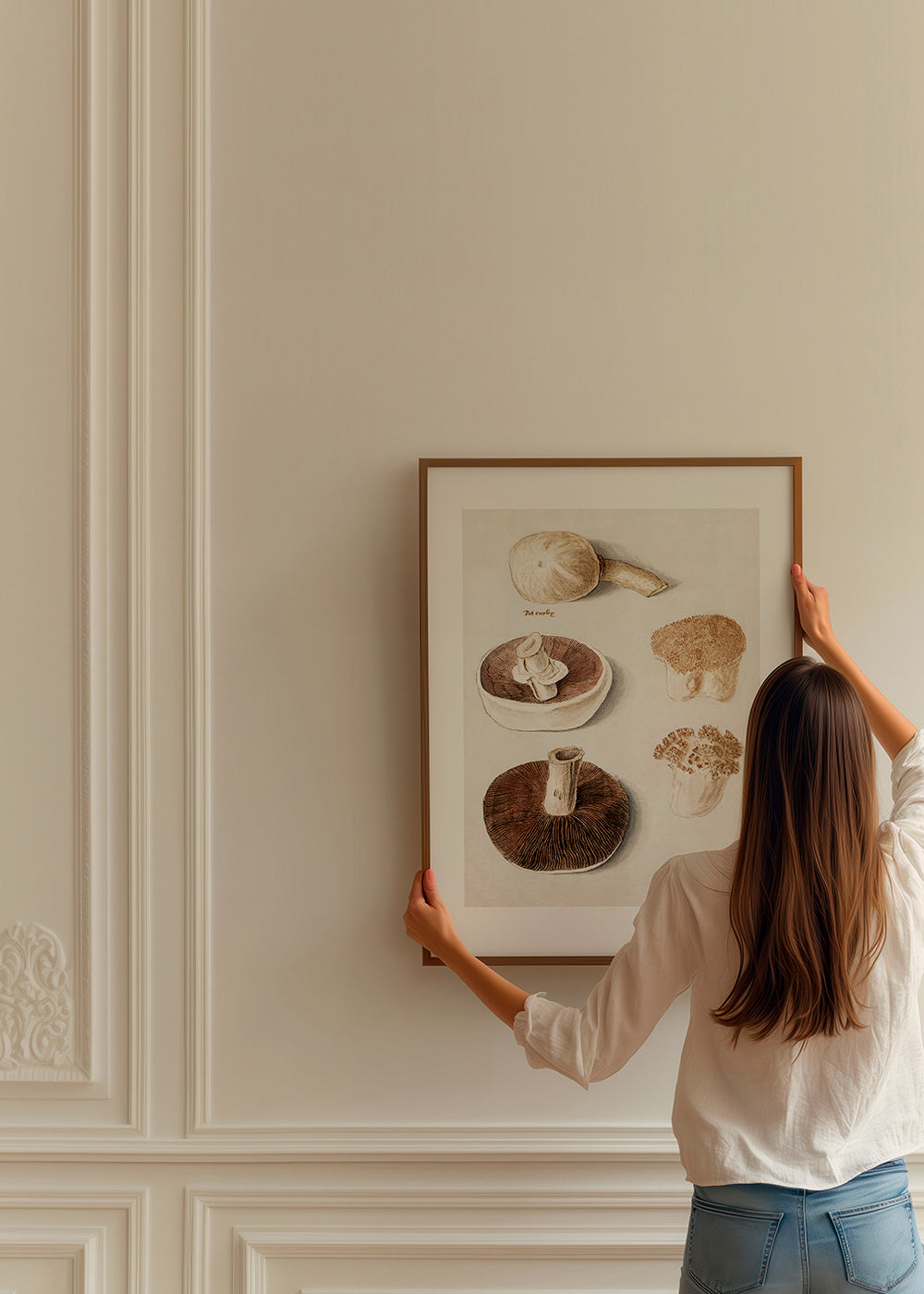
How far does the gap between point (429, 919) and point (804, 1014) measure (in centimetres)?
57

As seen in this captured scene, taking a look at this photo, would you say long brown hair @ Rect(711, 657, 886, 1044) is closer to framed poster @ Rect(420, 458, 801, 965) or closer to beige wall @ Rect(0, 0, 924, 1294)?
framed poster @ Rect(420, 458, 801, 965)

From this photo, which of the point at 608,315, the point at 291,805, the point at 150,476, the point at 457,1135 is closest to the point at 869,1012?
the point at 457,1135

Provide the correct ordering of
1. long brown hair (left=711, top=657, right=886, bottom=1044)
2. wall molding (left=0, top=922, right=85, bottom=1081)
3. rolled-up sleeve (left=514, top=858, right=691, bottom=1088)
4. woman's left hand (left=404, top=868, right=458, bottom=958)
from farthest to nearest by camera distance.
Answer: wall molding (left=0, top=922, right=85, bottom=1081), woman's left hand (left=404, top=868, right=458, bottom=958), rolled-up sleeve (left=514, top=858, right=691, bottom=1088), long brown hair (left=711, top=657, right=886, bottom=1044)

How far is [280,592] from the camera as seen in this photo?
151 cm

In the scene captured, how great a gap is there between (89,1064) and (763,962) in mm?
1075

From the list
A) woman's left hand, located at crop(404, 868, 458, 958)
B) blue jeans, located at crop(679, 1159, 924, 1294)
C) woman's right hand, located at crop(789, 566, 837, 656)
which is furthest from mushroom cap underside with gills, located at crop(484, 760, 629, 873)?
blue jeans, located at crop(679, 1159, 924, 1294)

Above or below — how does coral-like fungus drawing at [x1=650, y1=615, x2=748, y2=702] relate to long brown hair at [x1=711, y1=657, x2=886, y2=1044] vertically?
above

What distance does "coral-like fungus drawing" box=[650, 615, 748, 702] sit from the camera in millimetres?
1479

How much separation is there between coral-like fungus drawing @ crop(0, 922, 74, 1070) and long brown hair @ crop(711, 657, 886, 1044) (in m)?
1.03

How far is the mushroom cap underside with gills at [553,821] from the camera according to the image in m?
1.47

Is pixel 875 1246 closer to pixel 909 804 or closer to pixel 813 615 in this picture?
pixel 909 804

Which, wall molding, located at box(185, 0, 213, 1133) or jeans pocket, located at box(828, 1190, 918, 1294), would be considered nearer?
jeans pocket, located at box(828, 1190, 918, 1294)

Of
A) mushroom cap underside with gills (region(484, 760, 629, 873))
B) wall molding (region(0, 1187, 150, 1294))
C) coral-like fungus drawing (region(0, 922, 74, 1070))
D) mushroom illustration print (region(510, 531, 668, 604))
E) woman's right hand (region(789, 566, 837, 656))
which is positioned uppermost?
mushroom illustration print (region(510, 531, 668, 604))

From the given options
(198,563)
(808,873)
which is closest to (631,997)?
(808,873)
